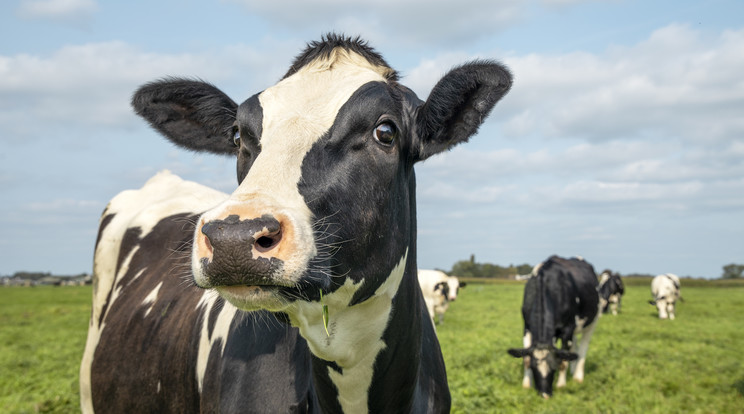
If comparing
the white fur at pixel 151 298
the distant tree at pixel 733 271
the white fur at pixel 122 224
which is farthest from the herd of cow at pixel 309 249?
→ the distant tree at pixel 733 271

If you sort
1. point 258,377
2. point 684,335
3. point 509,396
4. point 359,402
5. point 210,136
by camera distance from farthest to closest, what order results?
point 684,335 < point 509,396 < point 210,136 < point 258,377 < point 359,402

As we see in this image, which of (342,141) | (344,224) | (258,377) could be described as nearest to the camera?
(344,224)

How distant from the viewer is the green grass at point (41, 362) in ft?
29.6

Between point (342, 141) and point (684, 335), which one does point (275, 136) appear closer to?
point (342, 141)

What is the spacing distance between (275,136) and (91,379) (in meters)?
4.22

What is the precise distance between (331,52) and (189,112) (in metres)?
1.25

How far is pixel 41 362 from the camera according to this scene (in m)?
13.3

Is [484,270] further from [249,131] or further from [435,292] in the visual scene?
[249,131]

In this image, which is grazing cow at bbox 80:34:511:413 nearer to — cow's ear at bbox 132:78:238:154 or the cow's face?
cow's ear at bbox 132:78:238:154

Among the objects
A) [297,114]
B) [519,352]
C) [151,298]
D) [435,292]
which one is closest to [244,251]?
[297,114]

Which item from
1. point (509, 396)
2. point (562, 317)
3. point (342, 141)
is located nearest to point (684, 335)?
point (562, 317)

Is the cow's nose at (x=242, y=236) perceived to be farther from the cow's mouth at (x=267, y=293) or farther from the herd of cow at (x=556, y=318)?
the herd of cow at (x=556, y=318)

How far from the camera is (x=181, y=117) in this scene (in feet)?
12.5

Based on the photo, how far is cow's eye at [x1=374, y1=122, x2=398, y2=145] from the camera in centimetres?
265
